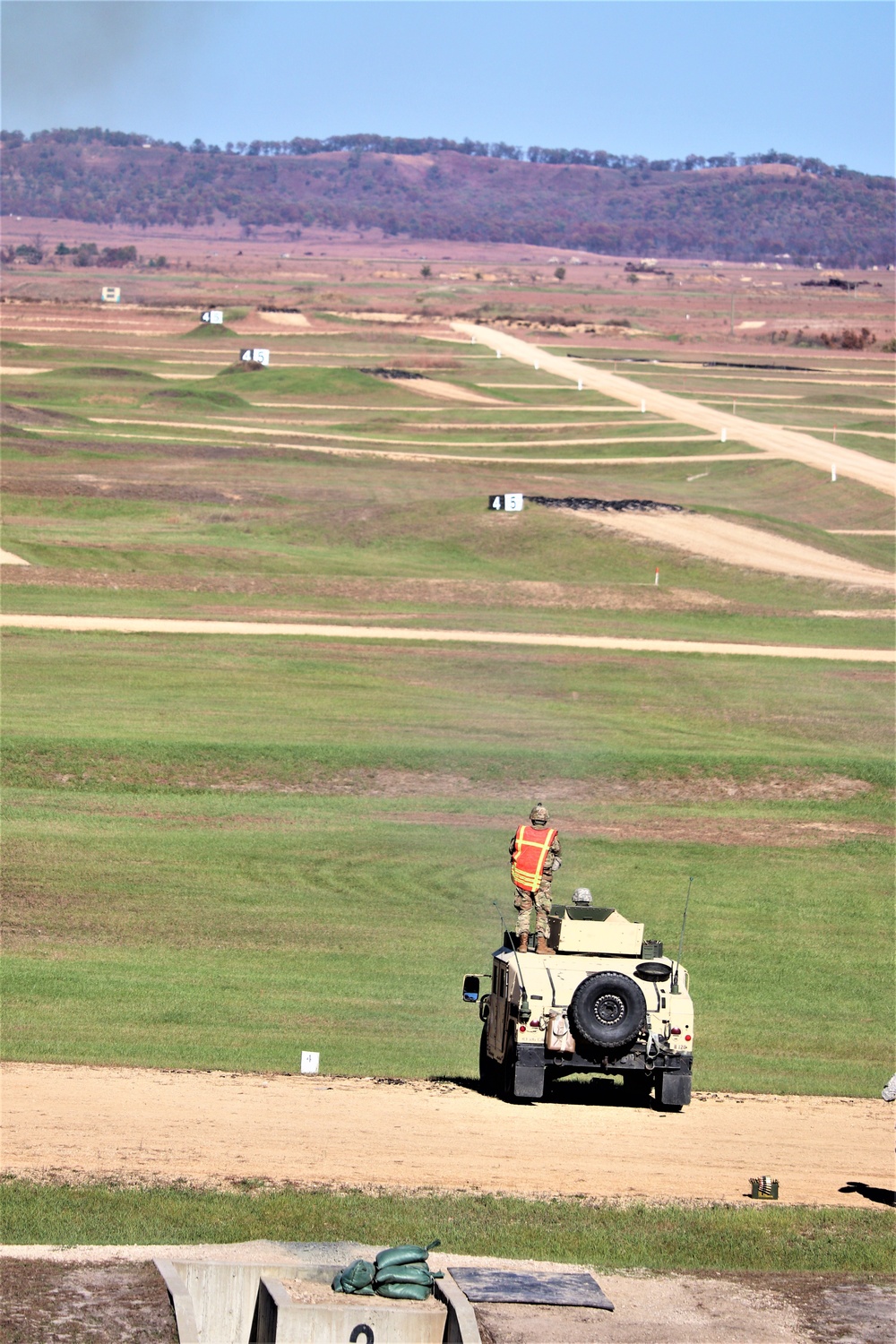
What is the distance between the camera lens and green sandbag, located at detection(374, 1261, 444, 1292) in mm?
11172

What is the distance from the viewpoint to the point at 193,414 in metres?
91.9

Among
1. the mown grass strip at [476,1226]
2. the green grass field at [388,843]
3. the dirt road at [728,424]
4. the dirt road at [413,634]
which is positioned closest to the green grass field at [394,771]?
the green grass field at [388,843]

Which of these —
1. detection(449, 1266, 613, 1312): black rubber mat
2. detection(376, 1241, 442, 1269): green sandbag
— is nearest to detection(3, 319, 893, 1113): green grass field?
detection(449, 1266, 613, 1312): black rubber mat

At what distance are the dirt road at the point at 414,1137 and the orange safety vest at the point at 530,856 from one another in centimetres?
228

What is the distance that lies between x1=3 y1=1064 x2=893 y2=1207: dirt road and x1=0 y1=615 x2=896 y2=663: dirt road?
88.8 feet

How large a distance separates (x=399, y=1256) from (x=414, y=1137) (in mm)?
4521

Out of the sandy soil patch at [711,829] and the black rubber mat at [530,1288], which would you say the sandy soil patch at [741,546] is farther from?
the black rubber mat at [530,1288]

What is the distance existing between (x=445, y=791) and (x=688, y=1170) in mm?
16788

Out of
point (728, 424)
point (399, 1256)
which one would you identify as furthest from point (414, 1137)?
point (728, 424)

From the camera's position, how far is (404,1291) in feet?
36.5

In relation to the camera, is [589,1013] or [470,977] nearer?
[589,1013]

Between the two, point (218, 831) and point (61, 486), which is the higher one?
point (61, 486)

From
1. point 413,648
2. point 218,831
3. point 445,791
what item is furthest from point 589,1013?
point 413,648

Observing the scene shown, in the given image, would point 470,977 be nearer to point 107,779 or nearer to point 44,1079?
point 44,1079
